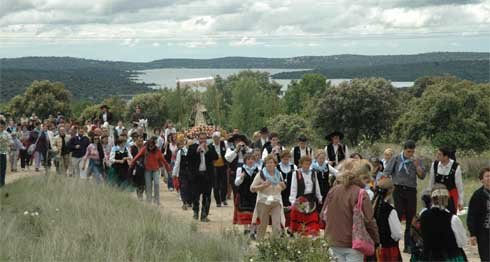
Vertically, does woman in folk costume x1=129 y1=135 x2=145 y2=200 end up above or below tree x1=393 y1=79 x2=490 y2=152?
above

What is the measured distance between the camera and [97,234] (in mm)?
10180

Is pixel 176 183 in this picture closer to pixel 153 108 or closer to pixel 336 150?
pixel 336 150

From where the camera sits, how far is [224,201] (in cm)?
1938

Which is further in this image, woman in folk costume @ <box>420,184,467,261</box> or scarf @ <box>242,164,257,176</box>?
scarf @ <box>242,164,257,176</box>

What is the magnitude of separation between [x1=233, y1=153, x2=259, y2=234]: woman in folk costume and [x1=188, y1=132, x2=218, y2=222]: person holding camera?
6.19 ft

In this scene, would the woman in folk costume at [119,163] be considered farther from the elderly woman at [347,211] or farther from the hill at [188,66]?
the hill at [188,66]

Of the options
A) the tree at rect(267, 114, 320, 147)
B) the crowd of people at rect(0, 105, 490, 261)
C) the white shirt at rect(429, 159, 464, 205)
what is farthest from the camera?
the tree at rect(267, 114, 320, 147)

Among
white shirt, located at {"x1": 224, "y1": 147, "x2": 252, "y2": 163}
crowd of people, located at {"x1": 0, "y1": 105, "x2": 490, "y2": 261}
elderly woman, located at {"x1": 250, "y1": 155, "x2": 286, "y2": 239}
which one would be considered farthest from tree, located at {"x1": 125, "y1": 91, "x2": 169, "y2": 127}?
elderly woman, located at {"x1": 250, "y1": 155, "x2": 286, "y2": 239}

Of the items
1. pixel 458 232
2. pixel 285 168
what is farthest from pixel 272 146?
pixel 458 232

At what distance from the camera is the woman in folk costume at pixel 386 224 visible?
8711 millimetres

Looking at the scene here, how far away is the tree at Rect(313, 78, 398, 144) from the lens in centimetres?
8612

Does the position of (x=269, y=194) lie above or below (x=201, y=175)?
above

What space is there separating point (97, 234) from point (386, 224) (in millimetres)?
3662

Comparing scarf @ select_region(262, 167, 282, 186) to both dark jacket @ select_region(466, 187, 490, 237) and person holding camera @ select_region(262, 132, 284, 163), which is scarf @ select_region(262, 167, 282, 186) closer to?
person holding camera @ select_region(262, 132, 284, 163)
